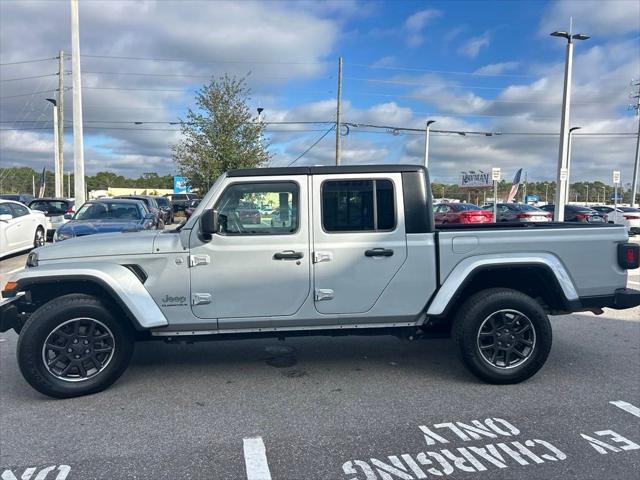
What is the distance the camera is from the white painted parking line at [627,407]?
4043 mm

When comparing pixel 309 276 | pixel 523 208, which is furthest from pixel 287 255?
pixel 523 208

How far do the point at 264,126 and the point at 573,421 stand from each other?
2077 cm

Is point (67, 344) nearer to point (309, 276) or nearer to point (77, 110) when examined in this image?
point (309, 276)

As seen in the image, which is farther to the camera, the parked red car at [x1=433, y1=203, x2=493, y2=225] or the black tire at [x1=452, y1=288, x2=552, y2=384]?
the parked red car at [x1=433, y1=203, x2=493, y2=225]

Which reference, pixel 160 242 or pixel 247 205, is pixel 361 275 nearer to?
pixel 247 205

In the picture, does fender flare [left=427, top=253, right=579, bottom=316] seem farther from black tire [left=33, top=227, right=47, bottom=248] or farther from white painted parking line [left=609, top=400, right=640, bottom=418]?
black tire [left=33, top=227, right=47, bottom=248]

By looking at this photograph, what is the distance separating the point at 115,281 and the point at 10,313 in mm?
995

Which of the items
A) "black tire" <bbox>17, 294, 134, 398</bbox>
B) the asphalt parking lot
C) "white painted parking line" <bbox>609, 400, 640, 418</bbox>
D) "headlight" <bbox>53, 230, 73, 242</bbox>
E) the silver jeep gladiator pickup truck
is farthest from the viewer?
"headlight" <bbox>53, 230, 73, 242</bbox>

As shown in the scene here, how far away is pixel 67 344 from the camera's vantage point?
4309mm

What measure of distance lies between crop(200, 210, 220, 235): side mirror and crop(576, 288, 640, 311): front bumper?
11.0 ft

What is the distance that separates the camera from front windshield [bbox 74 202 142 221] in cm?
1142

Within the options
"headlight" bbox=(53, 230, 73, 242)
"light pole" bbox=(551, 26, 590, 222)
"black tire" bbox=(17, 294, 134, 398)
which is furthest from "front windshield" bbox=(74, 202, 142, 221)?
"light pole" bbox=(551, 26, 590, 222)

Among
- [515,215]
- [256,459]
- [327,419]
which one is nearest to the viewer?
[256,459]

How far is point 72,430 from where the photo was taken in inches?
148
